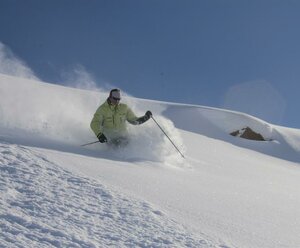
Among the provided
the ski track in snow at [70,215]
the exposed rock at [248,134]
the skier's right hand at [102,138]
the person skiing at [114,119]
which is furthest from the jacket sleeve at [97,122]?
the exposed rock at [248,134]

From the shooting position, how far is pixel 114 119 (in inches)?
363

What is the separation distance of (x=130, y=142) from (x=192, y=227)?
4.62 metres

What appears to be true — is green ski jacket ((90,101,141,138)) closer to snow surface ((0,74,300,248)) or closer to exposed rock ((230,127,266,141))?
snow surface ((0,74,300,248))

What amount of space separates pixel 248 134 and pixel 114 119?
55.3ft

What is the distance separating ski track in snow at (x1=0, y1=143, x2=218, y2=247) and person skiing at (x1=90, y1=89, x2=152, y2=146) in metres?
3.80

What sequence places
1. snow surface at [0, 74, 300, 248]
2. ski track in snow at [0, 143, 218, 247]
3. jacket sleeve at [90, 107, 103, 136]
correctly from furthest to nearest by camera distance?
1. jacket sleeve at [90, 107, 103, 136]
2. snow surface at [0, 74, 300, 248]
3. ski track in snow at [0, 143, 218, 247]

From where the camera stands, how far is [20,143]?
6418 mm

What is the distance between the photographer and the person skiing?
8.99 metres

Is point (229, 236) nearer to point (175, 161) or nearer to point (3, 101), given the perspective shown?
point (175, 161)

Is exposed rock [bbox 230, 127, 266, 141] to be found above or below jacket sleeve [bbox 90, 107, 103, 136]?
above

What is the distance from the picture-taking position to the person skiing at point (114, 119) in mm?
8992

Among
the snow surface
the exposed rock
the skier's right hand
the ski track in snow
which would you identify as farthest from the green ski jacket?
the exposed rock

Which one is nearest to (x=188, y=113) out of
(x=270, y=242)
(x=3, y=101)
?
(x=3, y=101)

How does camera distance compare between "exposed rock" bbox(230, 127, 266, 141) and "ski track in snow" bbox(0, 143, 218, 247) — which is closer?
"ski track in snow" bbox(0, 143, 218, 247)
